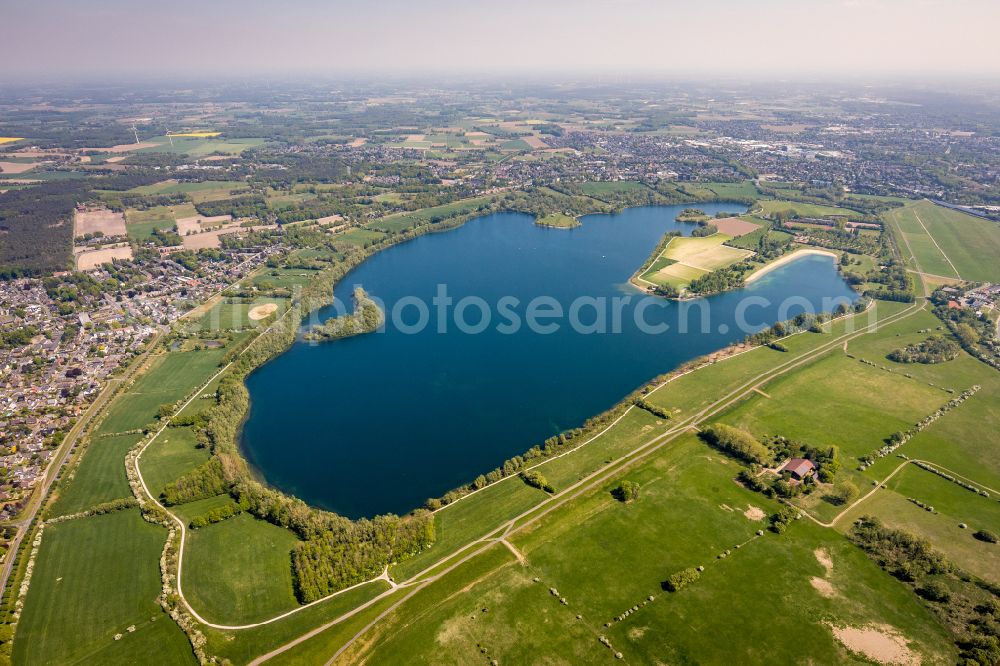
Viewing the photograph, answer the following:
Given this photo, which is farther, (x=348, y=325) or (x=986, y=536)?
(x=348, y=325)

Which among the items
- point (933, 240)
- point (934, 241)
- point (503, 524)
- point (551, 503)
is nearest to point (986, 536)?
point (551, 503)

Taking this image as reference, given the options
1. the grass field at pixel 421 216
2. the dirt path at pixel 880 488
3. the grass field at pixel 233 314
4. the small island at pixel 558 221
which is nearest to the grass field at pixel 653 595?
the dirt path at pixel 880 488

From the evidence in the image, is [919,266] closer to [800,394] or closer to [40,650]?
[800,394]

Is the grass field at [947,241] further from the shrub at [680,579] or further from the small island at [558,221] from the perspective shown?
the shrub at [680,579]

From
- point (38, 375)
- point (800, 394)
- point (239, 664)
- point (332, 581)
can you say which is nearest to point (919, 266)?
point (800, 394)

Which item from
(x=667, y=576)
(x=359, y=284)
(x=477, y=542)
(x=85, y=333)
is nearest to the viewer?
(x=667, y=576)

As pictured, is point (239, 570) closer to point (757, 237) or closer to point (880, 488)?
point (880, 488)

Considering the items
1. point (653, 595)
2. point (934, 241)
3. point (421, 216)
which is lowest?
point (653, 595)
